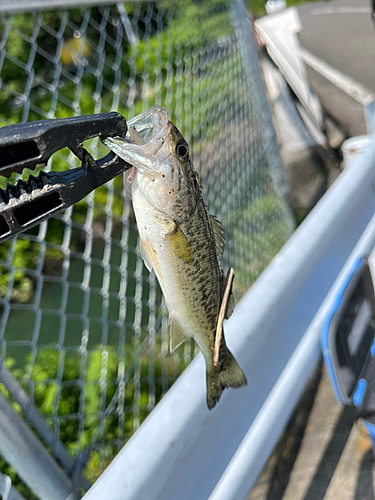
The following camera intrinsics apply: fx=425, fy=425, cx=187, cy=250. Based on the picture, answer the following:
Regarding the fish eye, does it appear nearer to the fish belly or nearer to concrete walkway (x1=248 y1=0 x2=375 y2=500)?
the fish belly

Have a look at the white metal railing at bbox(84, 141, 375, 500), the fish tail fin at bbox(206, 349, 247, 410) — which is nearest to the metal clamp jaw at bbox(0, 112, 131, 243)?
the fish tail fin at bbox(206, 349, 247, 410)

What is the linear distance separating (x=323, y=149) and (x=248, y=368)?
5.13 metres

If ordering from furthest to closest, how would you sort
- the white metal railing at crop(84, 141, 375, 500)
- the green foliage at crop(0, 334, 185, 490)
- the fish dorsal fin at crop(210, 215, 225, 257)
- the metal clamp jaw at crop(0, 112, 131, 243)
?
1. the green foliage at crop(0, 334, 185, 490)
2. the white metal railing at crop(84, 141, 375, 500)
3. the fish dorsal fin at crop(210, 215, 225, 257)
4. the metal clamp jaw at crop(0, 112, 131, 243)

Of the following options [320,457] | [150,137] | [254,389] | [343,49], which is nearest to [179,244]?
[150,137]

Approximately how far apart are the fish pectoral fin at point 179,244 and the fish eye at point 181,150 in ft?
0.58

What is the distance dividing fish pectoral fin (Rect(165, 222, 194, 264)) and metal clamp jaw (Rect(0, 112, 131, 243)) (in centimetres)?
Result: 25

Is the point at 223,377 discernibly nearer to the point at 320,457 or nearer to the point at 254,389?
the point at 254,389

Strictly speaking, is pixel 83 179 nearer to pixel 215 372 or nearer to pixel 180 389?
pixel 215 372

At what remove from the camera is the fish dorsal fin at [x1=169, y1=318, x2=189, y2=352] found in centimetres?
116

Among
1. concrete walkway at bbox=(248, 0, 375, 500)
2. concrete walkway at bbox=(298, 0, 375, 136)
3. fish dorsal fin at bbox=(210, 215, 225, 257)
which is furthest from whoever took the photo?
concrete walkway at bbox=(298, 0, 375, 136)

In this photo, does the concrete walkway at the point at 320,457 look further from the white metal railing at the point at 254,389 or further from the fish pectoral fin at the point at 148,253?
the fish pectoral fin at the point at 148,253

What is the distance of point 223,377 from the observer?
1.24 meters

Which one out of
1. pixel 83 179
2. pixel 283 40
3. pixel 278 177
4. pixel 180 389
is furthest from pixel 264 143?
pixel 83 179

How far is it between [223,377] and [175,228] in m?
0.47
